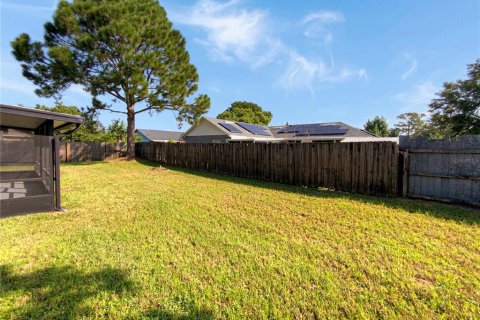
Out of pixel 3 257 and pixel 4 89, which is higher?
pixel 4 89

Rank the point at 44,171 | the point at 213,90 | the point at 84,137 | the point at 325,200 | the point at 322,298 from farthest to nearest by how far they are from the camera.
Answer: the point at 84,137 < the point at 213,90 < the point at 325,200 < the point at 44,171 < the point at 322,298

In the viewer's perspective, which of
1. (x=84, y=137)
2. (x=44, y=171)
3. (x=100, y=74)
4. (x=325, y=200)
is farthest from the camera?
(x=84, y=137)

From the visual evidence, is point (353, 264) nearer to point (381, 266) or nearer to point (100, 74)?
point (381, 266)

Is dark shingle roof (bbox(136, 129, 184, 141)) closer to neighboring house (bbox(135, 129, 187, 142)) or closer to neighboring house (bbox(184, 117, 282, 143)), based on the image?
neighboring house (bbox(135, 129, 187, 142))

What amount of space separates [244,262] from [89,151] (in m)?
19.0

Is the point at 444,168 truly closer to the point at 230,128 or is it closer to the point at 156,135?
the point at 230,128

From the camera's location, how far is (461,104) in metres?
20.2

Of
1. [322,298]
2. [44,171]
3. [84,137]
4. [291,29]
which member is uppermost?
[291,29]

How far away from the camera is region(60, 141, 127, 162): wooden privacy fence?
16622 mm

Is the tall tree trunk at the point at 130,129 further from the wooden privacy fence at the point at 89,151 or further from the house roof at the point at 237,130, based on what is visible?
the house roof at the point at 237,130

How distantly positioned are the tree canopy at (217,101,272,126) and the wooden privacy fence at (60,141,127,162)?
67.7 feet

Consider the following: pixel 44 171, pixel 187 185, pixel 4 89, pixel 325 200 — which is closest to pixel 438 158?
pixel 325 200

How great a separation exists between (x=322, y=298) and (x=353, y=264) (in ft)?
2.72

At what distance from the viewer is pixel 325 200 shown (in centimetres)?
566
